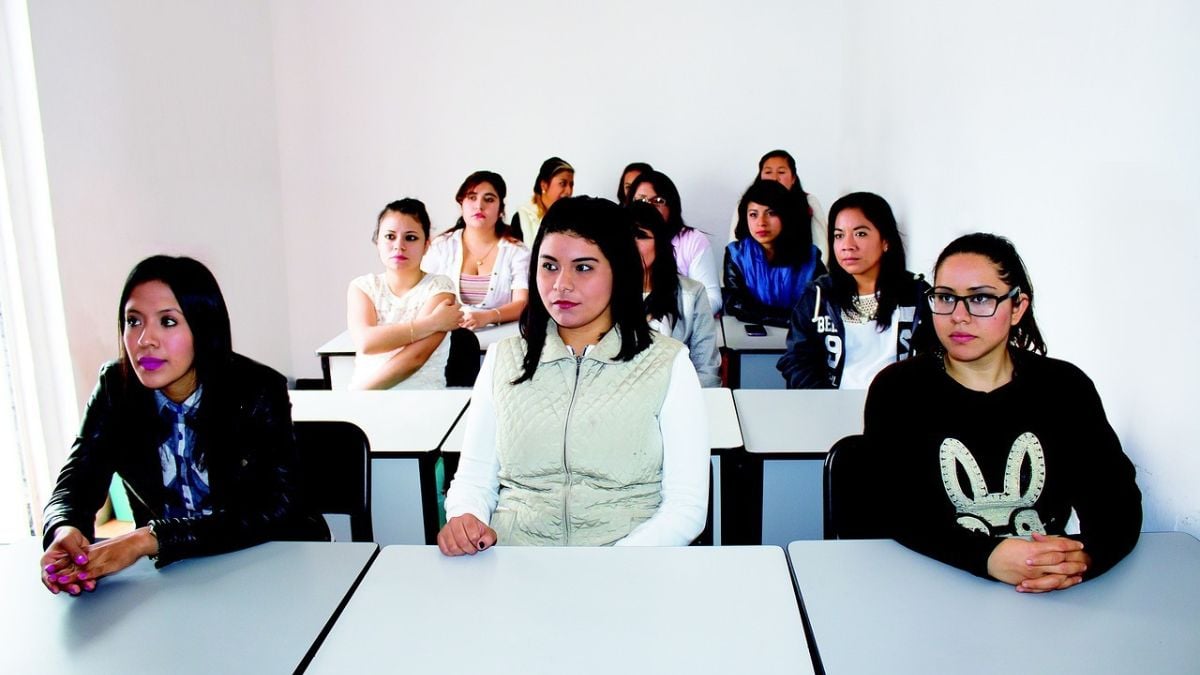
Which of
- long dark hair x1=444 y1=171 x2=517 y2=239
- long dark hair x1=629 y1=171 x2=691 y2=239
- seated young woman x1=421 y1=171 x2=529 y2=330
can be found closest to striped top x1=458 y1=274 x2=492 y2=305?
seated young woman x1=421 y1=171 x2=529 y2=330

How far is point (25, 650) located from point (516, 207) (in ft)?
14.2

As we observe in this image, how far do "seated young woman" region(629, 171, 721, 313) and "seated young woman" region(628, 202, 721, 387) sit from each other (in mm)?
1058

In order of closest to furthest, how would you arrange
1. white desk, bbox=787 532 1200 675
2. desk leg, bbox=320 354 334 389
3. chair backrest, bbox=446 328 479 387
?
white desk, bbox=787 532 1200 675 < chair backrest, bbox=446 328 479 387 < desk leg, bbox=320 354 334 389

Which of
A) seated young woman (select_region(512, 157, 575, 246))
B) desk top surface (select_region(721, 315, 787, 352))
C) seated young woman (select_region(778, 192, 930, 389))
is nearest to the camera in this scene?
seated young woman (select_region(778, 192, 930, 389))

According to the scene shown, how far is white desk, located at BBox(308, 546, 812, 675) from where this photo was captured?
1184 mm

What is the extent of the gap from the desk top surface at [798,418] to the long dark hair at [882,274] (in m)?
0.38

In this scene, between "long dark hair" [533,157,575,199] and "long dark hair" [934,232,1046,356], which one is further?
"long dark hair" [533,157,575,199]

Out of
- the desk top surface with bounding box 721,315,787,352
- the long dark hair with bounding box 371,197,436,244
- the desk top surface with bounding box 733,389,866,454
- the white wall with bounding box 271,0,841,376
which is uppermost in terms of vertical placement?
the white wall with bounding box 271,0,841,376

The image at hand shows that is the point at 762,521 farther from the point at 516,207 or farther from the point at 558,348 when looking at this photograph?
the point at 516,207

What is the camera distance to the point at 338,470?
1.87 meters

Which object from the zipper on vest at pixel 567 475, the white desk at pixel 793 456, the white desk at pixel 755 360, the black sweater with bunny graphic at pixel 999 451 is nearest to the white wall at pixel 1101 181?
the black sweater with bunny graphic at pixel 999 451

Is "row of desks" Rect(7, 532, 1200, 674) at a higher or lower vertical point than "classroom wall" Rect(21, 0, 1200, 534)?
lower

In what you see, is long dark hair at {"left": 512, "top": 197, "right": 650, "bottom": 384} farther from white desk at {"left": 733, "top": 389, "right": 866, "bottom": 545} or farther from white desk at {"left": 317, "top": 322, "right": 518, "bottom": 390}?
white desk at {"left": 317, "top": 322, "right": 518, "bottom": 390}

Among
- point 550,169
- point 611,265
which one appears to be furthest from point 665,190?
point 611,265
